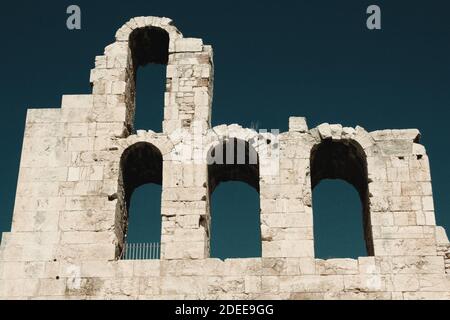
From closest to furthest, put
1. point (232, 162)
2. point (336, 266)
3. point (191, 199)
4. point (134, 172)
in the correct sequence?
point (336, 266), point (191, 199), point (232, 162), point (134, 172)

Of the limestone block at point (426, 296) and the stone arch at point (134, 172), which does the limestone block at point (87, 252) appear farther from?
the limestone block at point (426, 296)

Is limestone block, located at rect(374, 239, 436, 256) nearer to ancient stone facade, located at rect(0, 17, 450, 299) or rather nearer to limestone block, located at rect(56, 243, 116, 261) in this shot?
ancient stone facade, located at rect(0, 17, 450, 299)

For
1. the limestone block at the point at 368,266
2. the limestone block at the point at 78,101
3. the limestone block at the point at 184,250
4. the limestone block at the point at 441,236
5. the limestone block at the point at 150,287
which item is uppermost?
the limestone block at the point at 78,101

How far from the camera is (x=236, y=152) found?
56.0ft

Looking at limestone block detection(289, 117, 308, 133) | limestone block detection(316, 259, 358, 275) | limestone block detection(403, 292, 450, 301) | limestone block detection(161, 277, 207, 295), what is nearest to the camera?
limestone block detection(403, 292, 450, 301)

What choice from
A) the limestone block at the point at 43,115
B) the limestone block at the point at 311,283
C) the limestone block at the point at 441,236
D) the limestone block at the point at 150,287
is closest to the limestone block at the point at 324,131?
the limestone block at the point at 441,236

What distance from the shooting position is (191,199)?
15984mm

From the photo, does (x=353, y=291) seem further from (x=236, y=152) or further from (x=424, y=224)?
(x=236, y=152)

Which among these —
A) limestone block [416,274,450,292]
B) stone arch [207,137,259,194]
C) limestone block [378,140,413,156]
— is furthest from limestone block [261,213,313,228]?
limestone block [416,274,450,292]

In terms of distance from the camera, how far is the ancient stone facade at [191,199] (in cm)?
1512

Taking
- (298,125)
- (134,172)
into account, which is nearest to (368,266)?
(298,125)

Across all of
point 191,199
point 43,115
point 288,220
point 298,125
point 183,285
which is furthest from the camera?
point 43,115

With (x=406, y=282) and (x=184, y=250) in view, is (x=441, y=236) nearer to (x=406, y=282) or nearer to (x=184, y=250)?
(x=406, y=282)

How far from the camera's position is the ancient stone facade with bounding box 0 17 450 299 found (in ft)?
49.6
